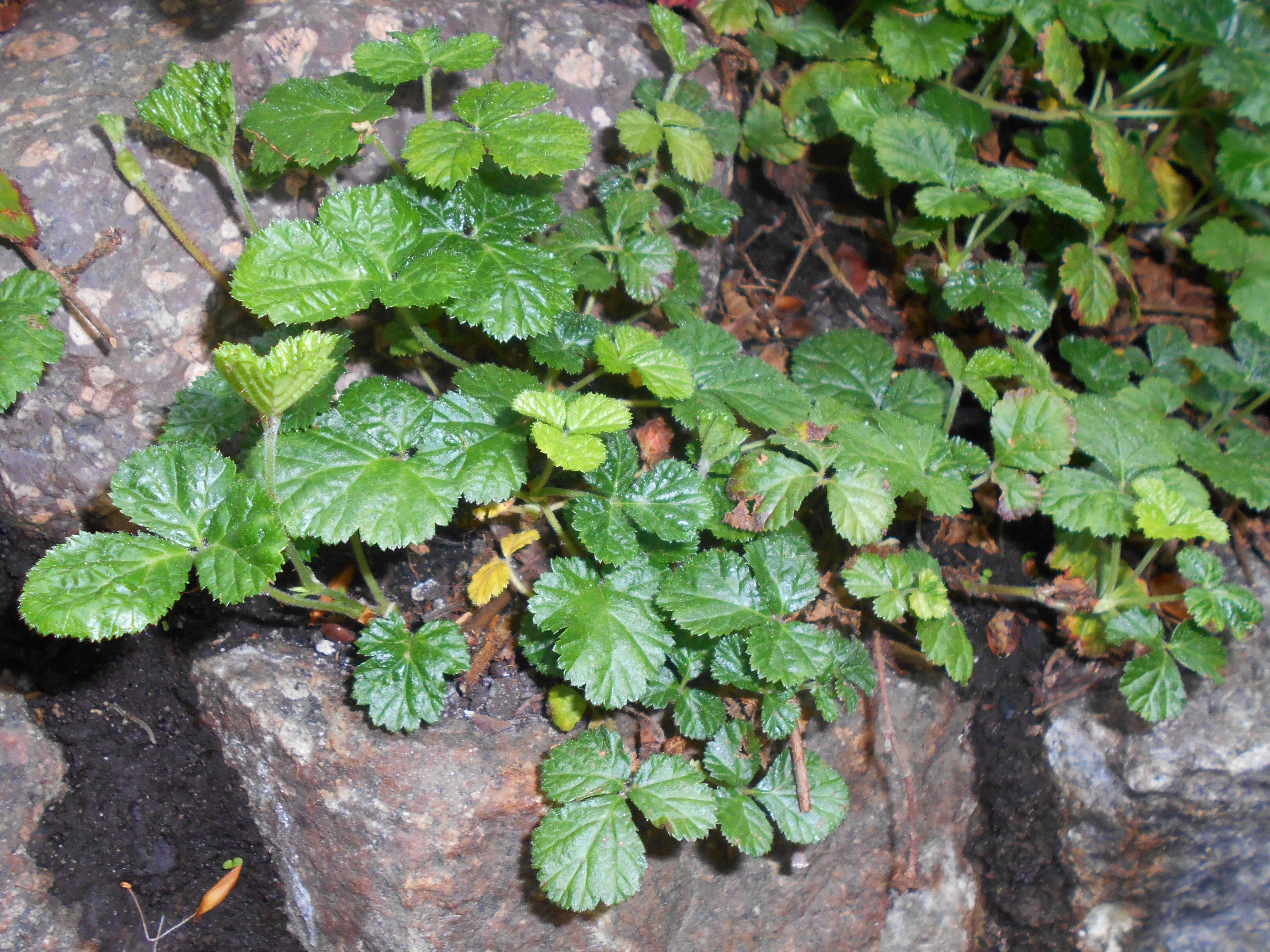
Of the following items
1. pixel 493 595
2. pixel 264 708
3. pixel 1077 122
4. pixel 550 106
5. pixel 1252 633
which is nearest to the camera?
pixel 264 708

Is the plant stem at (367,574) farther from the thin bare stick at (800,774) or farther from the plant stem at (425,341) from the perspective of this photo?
the thin bare stick at (800,774)

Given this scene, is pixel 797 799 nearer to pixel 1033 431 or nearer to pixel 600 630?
pixel 600 630

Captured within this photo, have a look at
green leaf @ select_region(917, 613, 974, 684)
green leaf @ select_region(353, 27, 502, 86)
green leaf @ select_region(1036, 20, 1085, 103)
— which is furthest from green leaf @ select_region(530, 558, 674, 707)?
green leaf @ select_region(1036, 20, 1085, 103)

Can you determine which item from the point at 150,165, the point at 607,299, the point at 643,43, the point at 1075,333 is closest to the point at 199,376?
the point at 150,165

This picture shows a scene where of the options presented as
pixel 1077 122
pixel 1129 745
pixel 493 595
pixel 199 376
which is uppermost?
pixel 199 376

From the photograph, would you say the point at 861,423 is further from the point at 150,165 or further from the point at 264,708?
the point at 150,165

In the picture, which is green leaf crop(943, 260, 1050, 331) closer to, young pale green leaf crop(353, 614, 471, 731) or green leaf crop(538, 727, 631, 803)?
green leaf crop(538, 727, 631, 803)

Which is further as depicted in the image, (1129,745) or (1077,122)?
(1077,122)
